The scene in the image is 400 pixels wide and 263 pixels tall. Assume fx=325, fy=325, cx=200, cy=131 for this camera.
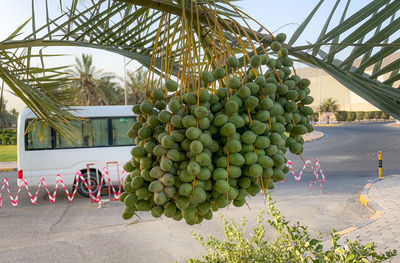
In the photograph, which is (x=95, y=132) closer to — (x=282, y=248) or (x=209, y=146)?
(x=282, y=248)

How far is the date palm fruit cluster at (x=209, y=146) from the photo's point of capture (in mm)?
857

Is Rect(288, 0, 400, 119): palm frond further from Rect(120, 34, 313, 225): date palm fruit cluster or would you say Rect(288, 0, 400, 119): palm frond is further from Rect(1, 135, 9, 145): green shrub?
Rect(1, 135, 9, 145): green shrub

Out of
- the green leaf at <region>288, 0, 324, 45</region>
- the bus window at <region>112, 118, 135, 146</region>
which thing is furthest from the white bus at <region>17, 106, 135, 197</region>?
the green leaf at <region>288, 0, 324, 45</region>

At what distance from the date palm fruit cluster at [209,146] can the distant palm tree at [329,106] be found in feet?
183

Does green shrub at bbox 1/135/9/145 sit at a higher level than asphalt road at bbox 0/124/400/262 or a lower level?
higher

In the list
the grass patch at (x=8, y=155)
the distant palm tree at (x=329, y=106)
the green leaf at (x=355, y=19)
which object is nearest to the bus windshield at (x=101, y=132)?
the green leaf at (x=355, y=19)

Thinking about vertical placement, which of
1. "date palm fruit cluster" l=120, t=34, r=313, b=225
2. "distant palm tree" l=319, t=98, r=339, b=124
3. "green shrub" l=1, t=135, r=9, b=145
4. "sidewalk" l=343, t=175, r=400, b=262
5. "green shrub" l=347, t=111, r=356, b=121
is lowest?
"sidewalk" l=343, t=175, r=400, b=262

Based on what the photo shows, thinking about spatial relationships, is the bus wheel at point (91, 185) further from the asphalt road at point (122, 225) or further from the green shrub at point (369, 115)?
the green shrub at point (369, 115)

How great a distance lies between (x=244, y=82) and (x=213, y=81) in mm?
119

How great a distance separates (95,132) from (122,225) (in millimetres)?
4059

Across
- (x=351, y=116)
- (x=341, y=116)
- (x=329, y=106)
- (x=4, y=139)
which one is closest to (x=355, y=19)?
(x=4, y=139)

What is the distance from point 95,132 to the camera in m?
9.94

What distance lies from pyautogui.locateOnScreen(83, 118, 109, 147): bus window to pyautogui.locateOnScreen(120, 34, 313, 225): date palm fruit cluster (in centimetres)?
935

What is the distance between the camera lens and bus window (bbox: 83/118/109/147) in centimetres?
987
